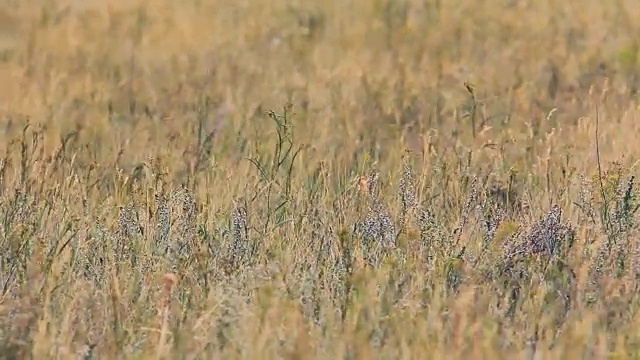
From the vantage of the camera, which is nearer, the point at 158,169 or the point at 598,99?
the point at 158,169

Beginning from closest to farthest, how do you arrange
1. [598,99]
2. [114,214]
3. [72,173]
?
[114,214] < [72,173] < [598,99]

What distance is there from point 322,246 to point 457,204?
626 mm

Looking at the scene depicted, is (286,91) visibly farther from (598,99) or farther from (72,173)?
(72,173)

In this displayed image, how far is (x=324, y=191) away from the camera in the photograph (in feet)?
12.8

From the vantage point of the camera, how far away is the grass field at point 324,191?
2805mm

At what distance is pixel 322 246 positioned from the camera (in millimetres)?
3320

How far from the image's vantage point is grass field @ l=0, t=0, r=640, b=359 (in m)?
2.80

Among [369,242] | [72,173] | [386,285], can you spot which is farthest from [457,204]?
[72,173]

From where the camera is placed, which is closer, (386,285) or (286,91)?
(386,285)

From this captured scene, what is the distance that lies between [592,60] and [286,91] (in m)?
1.72

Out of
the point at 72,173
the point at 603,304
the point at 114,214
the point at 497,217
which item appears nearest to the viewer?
the point at 603,304

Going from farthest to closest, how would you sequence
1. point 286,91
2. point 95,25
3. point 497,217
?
1. point 95,25
2. point 286,91
3. point 497,217

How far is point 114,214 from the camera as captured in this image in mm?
3803

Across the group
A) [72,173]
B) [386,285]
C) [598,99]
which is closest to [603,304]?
[386,285]
